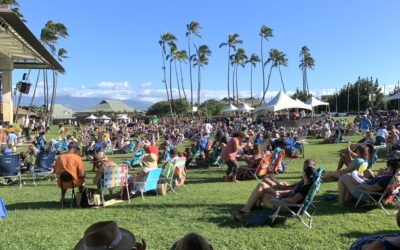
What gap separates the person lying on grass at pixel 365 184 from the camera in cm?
689

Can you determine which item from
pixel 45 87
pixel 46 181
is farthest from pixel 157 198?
pixel 45 87

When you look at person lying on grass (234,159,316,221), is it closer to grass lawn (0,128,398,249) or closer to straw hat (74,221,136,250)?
grass lawn (0,128,398,249)

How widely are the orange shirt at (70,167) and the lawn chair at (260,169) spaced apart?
4524 millimetres

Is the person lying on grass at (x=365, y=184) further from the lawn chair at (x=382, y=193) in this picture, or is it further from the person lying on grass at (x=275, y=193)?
the person lying on grass at (x=275, y=193)

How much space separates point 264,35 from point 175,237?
70381 millimetres

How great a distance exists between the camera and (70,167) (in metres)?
8.31

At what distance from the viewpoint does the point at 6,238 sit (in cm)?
596

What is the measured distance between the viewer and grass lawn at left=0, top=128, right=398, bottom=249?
559 centimetres

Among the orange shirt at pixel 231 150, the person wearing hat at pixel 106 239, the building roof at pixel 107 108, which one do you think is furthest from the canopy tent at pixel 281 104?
the building roof at pixel 107 108

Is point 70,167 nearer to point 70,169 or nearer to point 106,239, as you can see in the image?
point 70,169

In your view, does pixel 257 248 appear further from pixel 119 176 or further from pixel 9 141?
pixel 9 141

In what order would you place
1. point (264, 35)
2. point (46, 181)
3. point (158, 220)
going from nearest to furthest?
1. point (158, 220)
2. point (46, 181)
3. point (264, 35)

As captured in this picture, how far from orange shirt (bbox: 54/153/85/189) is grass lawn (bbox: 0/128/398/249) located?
64 cm

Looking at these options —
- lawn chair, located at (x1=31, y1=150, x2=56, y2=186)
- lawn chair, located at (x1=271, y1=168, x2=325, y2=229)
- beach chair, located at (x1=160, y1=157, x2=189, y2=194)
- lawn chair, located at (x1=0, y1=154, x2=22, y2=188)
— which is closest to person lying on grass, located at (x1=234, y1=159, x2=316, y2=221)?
lawn chair, located at (x1=271, y1=168, x2=325, y2=229)
